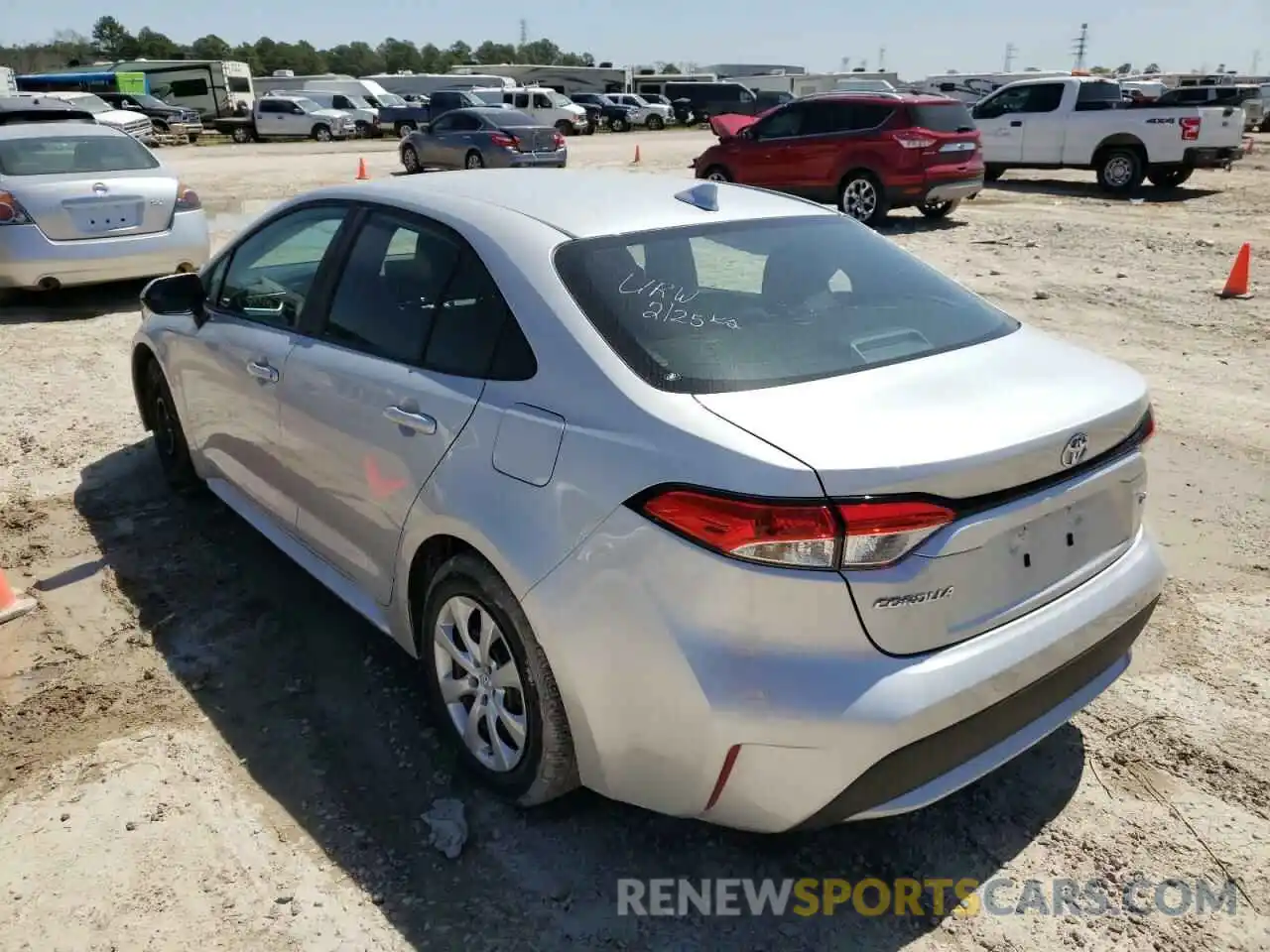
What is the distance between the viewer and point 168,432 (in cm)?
505

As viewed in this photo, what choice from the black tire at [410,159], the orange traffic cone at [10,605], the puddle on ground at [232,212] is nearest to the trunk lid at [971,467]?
the orange traffic cone at [10,605]

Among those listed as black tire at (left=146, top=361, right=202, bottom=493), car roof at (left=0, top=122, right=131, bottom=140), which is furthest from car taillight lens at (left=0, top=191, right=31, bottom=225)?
black tire at (left=146, top=361, right=202, bottom=493)

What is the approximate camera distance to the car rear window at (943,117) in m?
13.9

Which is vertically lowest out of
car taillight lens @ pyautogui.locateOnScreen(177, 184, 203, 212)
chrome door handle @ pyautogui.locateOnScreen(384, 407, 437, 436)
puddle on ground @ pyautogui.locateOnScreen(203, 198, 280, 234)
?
puddle on ground @ pyautogui.locateOnScreen(203, 198, 280, 234)

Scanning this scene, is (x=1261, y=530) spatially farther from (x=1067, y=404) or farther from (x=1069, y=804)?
(x=1067, y=404)

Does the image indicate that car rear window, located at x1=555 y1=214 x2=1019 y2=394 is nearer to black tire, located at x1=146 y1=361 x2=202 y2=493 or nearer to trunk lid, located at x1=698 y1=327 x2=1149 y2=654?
trunk lid, located at x1=698 y1=327 x2=1149 y2=654

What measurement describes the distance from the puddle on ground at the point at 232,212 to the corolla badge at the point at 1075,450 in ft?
42.2

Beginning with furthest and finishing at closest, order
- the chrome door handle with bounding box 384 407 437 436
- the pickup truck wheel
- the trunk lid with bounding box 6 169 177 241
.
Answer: the pickup truck wheel
the trunk lid with bounding box 6 169 177 241
the chrome door handle with bounding box 384 407 437 436

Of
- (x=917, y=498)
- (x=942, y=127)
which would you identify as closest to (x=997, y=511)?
(x=917, y=498)

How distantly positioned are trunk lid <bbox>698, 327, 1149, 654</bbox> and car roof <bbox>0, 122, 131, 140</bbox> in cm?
903

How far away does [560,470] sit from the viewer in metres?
2.45

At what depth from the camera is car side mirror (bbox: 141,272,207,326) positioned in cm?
429

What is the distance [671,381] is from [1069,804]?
1.70 metres

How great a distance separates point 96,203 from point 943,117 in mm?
10661
